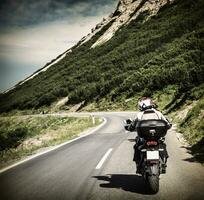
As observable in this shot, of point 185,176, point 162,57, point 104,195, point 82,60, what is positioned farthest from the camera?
point 82,60

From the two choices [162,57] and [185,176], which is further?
[162,57]

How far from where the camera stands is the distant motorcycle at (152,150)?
701 cm

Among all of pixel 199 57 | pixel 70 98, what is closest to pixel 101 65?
pixel 70 98

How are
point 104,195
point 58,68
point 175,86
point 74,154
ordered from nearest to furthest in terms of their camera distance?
point 104,195 → point 74,154 → point 175,86 → point 58,68

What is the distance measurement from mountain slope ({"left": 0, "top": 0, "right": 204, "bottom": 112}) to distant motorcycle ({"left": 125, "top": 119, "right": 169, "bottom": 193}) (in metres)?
26.9

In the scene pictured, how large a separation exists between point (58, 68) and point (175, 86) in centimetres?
6332

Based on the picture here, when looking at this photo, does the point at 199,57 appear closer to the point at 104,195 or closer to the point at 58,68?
the point at 104,195

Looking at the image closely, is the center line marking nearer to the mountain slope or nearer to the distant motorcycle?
the distant motorcycle

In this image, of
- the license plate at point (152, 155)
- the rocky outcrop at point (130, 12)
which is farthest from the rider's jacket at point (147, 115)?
the rocky outcrop at point (130, 12)

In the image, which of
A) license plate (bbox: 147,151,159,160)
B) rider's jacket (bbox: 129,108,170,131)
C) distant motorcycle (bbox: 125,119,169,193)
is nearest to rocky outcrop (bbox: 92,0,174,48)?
rider's jacket (bbox: 129,108,170,131)

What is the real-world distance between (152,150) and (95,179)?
1999 mm

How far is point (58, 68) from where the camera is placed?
108 meters

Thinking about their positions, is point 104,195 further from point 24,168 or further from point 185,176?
point 24,168

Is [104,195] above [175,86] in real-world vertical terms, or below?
below
